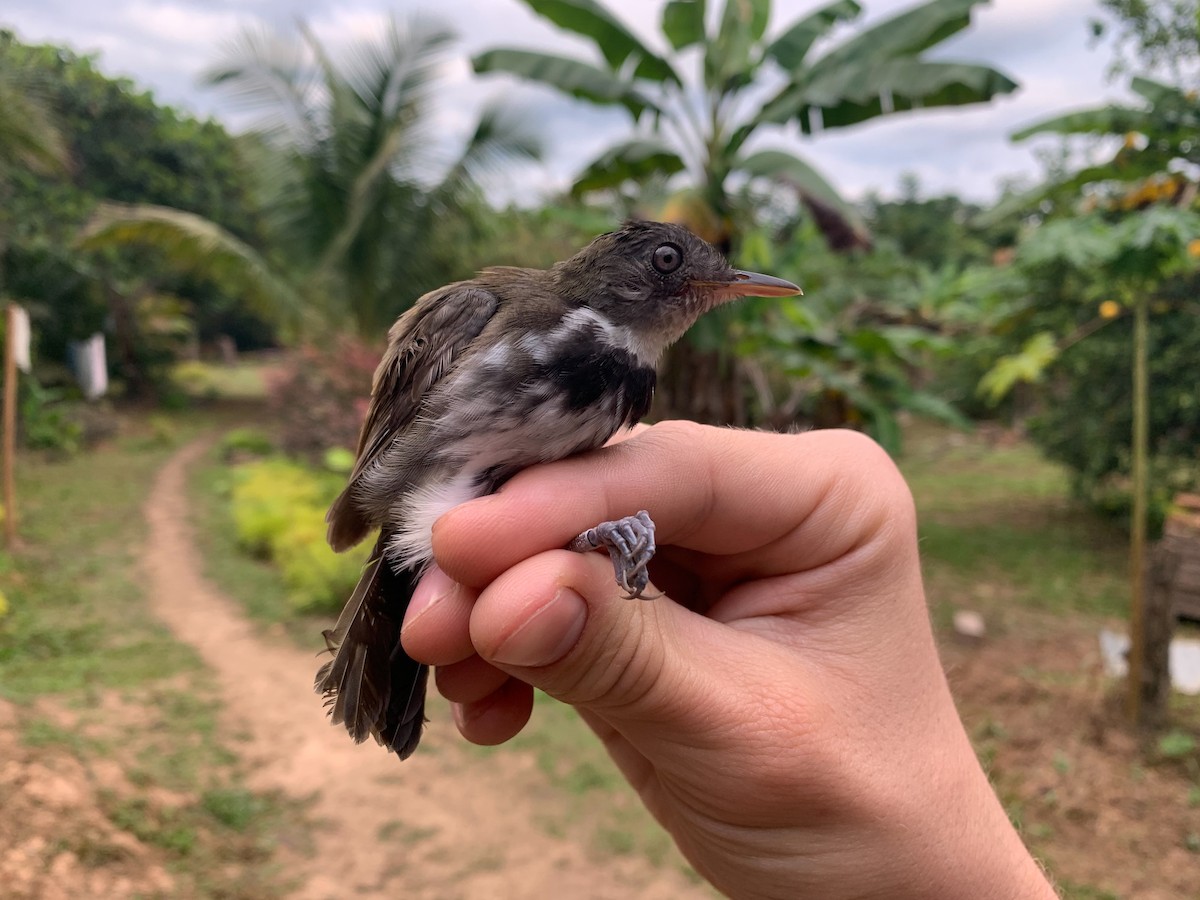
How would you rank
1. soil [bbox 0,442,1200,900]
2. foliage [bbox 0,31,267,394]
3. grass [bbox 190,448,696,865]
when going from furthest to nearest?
foliage [bbox 0,31,267,394], grass [bbox 190,448,696,865], soil [bbox 0,442,1200,900]

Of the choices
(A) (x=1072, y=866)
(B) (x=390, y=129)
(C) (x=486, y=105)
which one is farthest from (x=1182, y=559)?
(B) (x=390, y=129)

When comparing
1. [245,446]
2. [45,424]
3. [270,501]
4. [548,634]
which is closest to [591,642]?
[548,634]

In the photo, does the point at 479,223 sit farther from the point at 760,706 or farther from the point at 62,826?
the point at 760,706

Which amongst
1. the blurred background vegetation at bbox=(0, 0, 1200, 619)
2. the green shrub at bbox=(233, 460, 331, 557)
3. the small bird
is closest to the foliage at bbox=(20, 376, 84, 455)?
the blurred background vegetation at bbox=(0, 0, 1200, 619)

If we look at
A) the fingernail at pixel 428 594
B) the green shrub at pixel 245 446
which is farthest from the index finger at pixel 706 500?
the green shrub at pixel 245 446

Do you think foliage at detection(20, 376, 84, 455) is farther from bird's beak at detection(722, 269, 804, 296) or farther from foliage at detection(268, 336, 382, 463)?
bird's beak at detection(722, 269, 804, 296)
